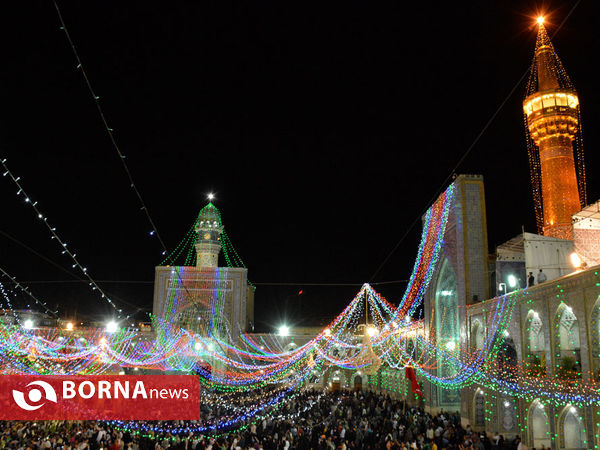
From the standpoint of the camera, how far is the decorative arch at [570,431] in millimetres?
13914

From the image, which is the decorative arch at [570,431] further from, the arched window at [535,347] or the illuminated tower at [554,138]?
the illuminated tower at [554,138]

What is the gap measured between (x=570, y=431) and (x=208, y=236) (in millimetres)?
30544

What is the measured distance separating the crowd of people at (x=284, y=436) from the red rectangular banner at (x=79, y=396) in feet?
2.56

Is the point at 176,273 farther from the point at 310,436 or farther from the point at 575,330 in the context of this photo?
the point at 575,330

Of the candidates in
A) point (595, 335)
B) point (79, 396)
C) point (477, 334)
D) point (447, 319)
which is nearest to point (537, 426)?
point (595, 335)

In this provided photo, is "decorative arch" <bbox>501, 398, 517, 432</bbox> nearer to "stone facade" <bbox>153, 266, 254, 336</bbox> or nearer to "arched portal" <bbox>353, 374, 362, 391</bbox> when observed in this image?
"arched portal" <bbox>353, 374, 362, 391</bbox>

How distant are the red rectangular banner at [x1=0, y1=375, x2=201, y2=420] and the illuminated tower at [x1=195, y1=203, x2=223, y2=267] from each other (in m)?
26.6

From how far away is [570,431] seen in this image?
46.4 feet

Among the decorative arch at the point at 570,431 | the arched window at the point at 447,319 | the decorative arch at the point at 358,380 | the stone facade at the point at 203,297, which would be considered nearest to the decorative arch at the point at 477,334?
the arched window at the point at 447,319

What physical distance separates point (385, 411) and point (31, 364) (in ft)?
47.4

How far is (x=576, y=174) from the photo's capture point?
28.0 m

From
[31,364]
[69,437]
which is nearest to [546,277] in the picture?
[69,437]

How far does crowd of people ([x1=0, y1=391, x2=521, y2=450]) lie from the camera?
1420 cm

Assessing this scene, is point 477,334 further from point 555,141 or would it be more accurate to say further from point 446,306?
point 555,141
